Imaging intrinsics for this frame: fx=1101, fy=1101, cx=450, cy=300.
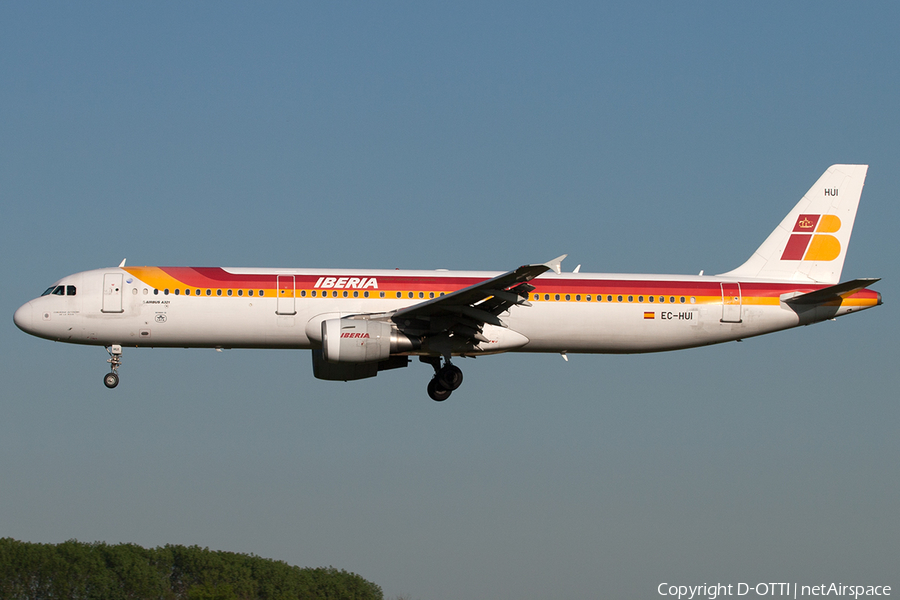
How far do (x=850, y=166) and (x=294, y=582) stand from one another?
60526mm

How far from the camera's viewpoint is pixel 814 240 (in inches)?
1517

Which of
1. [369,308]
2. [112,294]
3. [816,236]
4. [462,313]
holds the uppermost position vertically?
[816,236]

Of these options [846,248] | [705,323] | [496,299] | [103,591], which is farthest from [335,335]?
[103,591]

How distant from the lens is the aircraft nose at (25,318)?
3400 cm

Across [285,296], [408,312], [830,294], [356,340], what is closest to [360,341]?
[356,340]

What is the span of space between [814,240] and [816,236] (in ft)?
0.59

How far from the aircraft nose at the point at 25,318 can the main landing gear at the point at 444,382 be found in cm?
1257

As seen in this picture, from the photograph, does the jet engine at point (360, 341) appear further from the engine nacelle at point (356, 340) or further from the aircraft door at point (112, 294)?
the aircraft door at point (112, 294)

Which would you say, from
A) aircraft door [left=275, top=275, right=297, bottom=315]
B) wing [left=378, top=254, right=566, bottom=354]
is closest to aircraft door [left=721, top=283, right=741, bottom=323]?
wing [left=378, top=254, right=566, bottom=354]

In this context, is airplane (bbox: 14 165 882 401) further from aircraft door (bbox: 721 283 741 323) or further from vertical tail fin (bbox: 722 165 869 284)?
vertical tail fin (bbox: 722 165 869 284)

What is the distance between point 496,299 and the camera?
32.6 metres

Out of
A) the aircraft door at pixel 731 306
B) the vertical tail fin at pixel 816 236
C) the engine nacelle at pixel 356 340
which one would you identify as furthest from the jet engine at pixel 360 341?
the vertical tail fin at pixel 816 236

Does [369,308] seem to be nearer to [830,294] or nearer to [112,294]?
[112,294]

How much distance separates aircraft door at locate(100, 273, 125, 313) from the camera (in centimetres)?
3381
